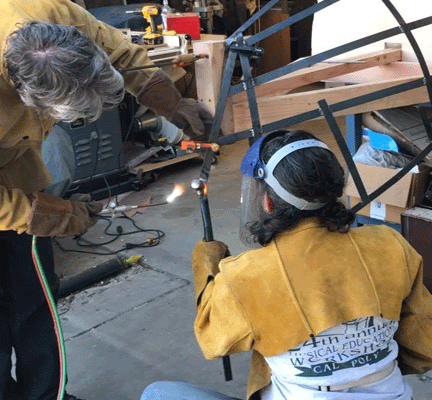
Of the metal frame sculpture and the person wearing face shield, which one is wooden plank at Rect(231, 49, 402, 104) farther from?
the person wearing face shield

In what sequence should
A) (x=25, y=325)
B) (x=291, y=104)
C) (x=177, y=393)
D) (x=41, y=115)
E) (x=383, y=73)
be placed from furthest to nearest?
1. (x=383, y=73)
2. (x=25, y=325)
3. (x=291, y=104)
4. (x=41, y=115)
5. (x=177, y=393)

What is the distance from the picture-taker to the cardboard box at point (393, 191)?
9.77 ft

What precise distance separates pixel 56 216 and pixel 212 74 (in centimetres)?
70

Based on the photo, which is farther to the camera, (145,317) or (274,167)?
(145,317)

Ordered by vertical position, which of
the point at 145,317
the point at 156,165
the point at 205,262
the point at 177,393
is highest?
the point at 205,262

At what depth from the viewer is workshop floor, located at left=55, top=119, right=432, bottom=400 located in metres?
2.72

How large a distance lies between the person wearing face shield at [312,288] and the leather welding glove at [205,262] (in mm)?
139

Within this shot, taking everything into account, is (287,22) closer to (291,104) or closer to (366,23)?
(291,104)

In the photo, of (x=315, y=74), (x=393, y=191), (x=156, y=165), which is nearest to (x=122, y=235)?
(x=156, y=165)

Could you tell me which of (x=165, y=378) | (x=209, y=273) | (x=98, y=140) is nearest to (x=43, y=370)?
(x=165, y=378)

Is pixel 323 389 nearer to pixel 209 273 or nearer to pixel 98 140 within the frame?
pixel 209 273

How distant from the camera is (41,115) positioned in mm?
1942

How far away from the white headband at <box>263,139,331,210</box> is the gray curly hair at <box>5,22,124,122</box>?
605 mm

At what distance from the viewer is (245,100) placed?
2.10m
